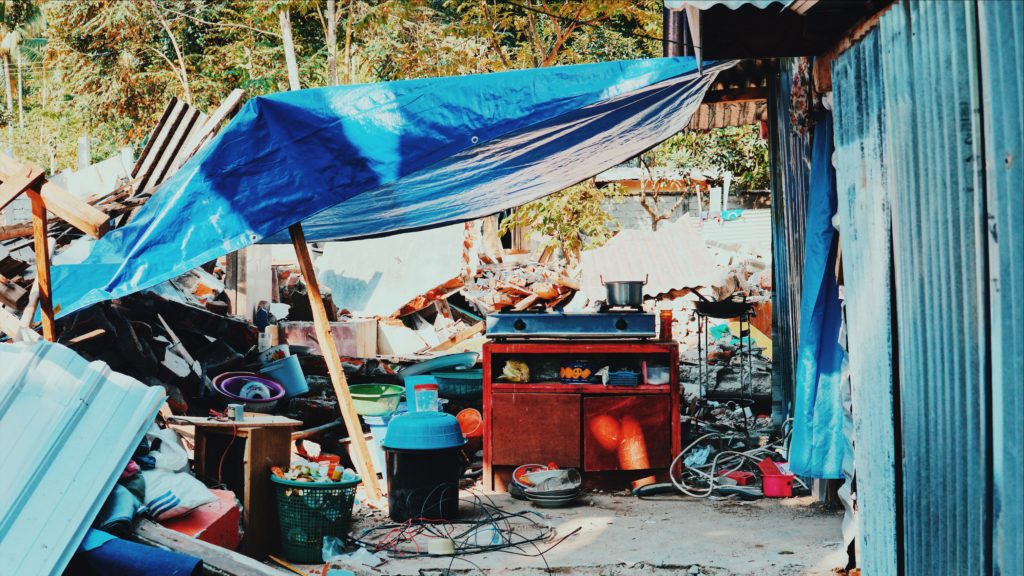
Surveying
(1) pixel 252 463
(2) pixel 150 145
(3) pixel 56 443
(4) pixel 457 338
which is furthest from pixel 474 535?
(4) pixel 457 338

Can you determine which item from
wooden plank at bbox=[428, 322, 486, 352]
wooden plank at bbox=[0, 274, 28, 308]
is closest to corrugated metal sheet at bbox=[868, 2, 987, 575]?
wooden plank at bbox=[0, 274, 28, 308]

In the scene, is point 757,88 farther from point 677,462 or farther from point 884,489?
point 884,489

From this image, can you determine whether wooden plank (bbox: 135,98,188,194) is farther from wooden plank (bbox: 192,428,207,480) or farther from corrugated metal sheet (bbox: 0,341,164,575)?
corrugated metal sheet (bbox: 0,341,164,575)

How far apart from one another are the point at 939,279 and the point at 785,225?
4433mm

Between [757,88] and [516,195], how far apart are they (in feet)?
8.01

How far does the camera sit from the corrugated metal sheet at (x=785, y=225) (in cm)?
649

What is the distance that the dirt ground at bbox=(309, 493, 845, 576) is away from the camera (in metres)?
5.18

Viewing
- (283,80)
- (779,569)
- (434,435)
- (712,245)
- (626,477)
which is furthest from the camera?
(712,245)

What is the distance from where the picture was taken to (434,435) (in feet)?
20.8

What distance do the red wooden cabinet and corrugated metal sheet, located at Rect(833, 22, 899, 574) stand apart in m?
3.28

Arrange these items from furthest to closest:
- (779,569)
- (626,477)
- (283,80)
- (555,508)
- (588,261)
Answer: (283,80), (588,261), (626,477), (555,508), (779,569)

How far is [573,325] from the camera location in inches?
296

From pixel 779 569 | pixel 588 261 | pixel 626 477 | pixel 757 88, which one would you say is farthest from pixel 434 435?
pixel 588 261

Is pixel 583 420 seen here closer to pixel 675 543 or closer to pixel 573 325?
pixel 573 325
